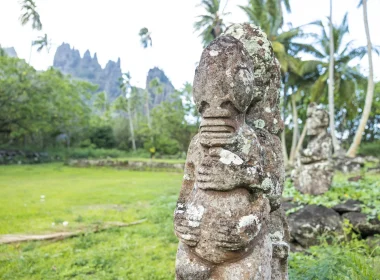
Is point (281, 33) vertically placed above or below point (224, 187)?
above

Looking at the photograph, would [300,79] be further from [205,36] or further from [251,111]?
[251,111]

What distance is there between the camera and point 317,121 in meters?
8.20

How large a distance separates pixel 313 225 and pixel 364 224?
918mm

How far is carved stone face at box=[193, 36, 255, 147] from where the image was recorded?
2.30 metres

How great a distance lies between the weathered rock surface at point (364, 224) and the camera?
20.7 ft

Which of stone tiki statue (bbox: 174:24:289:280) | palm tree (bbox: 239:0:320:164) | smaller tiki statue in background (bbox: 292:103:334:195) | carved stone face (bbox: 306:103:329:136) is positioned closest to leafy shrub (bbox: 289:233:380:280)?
stone tiki statue (bbox: 174:24:289:280)

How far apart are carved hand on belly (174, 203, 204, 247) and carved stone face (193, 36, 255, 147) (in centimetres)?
46

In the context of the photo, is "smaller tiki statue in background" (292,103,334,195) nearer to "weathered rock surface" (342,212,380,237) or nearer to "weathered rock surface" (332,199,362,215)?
"weathered rock surface" (332,199,362,215)

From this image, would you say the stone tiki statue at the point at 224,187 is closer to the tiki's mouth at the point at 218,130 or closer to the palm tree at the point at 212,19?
the tiki's mouth at the point at 218,130

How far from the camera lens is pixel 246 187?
90.4 inches

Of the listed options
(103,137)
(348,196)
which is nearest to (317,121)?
(348,196)

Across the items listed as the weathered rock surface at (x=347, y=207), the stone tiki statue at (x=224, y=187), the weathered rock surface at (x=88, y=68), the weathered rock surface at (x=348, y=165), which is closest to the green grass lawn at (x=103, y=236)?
the weathered rock surface at (x=347, y=207)

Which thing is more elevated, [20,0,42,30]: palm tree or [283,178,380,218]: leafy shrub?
[20,0,42,30]: palm tree

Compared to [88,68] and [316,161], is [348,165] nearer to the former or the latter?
[316,161]
